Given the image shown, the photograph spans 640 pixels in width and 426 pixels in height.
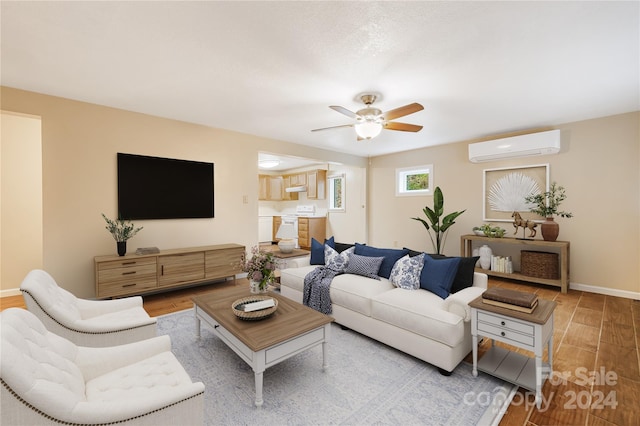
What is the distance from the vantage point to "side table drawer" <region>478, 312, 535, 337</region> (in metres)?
1.81

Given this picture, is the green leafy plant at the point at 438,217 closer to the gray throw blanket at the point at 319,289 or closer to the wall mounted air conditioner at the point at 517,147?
the wall mounted air conditioner at the point at 517,147

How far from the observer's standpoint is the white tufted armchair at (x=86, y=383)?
917mm

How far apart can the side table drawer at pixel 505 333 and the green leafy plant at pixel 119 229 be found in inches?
159

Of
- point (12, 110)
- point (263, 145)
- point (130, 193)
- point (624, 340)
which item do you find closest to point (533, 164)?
point (624, 340)

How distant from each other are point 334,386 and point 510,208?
4.51 metres

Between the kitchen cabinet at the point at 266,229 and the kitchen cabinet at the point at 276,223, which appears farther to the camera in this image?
the kitchen cabinet at the point at 276,223

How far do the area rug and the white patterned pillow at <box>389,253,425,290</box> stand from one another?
0.62 meters

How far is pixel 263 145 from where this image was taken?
5.11 metres

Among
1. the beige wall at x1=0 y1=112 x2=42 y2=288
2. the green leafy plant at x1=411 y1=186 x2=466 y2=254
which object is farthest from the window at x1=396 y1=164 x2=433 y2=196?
the beige wall at x1=0 y1=112 x2=42 y2=288

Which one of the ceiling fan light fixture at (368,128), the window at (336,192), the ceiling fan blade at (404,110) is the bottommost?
the window at (336,192)

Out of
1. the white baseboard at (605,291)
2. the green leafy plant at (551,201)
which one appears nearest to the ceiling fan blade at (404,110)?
the green leafy plant at (551,201)

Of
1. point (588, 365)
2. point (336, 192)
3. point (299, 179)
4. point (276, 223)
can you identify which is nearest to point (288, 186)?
point (299, 179)

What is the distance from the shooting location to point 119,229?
3.55 m

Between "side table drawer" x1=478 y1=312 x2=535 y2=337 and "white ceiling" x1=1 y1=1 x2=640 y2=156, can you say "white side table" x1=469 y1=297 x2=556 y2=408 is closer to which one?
"side table drawer" x1=478 y1=312 x2=535 y2=337
